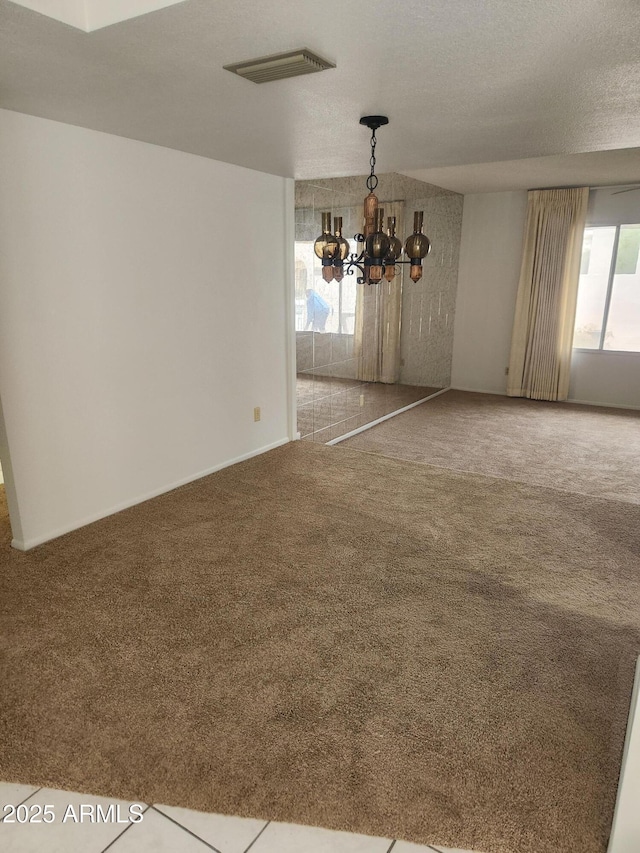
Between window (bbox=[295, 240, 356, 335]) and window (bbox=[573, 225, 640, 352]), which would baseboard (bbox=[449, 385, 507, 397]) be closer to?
window (bbox=[573, 225, 640, 352])

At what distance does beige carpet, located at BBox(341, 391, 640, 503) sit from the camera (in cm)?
427

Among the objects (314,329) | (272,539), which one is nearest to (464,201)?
(314,329)

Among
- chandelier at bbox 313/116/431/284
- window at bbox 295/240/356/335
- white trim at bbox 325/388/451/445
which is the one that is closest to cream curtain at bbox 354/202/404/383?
window at bbox 295/240/356/335

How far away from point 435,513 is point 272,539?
107 centimetres

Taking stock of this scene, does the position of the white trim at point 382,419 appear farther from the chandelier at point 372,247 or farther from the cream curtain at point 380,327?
the chandelier at point 372,247

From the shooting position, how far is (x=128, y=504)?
3549 mm

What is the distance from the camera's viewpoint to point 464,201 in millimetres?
7047

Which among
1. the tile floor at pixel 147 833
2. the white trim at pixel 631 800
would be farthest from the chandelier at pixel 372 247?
the tile floor at pixel 147 833

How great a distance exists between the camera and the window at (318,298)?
4.73 m

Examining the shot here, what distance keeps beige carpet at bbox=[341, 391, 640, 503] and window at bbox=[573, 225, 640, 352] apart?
0.90m

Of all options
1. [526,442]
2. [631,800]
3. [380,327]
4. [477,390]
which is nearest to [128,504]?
[631,800]

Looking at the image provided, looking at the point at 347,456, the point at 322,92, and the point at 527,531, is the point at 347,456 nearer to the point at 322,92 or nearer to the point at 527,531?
the point at 527,531

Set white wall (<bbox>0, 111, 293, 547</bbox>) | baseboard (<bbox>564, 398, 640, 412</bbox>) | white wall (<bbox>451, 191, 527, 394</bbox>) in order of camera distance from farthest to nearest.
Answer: white wall (<bbox>451, 191, 527, 394</bbox>) → baseboard (<bbox>564, 398, 640, 412</bbox>) → white wall (<bbox>0, 111, 293, 547</bbox>)

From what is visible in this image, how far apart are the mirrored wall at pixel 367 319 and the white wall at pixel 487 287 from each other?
0.51 feet
